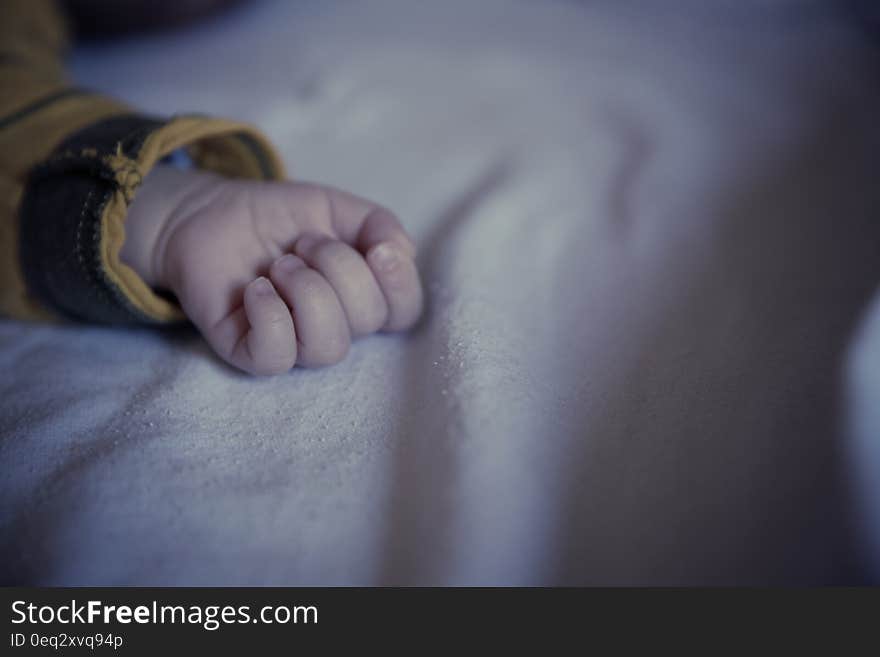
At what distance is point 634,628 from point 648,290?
23cm

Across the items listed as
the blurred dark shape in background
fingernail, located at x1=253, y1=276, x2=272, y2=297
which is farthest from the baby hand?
the blurred dark shape in background

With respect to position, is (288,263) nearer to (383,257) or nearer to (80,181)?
(383,257)

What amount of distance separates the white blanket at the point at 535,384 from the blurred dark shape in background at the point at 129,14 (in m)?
0.19

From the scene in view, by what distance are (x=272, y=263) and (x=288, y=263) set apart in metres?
0.02

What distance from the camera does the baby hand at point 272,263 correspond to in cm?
38

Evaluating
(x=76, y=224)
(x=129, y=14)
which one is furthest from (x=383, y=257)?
(x=129, y=14)

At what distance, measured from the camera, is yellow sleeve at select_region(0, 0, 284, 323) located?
42 centimetres

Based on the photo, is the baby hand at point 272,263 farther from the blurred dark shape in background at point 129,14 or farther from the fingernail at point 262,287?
the blurred dark shape in background at point 129,14

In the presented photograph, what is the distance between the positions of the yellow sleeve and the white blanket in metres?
0.03

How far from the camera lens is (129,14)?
2.45ft

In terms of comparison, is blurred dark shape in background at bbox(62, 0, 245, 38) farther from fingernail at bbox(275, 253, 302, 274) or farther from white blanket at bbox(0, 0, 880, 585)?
fingernail at bbox(275, 253, 302, 274)

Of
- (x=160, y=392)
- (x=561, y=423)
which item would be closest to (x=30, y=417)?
(x=160, y=392)

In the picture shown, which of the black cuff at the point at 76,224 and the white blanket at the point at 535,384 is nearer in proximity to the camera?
the white blanket at the point at 535,384

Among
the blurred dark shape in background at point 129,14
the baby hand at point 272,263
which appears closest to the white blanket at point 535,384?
the baby hand at point 272,263
